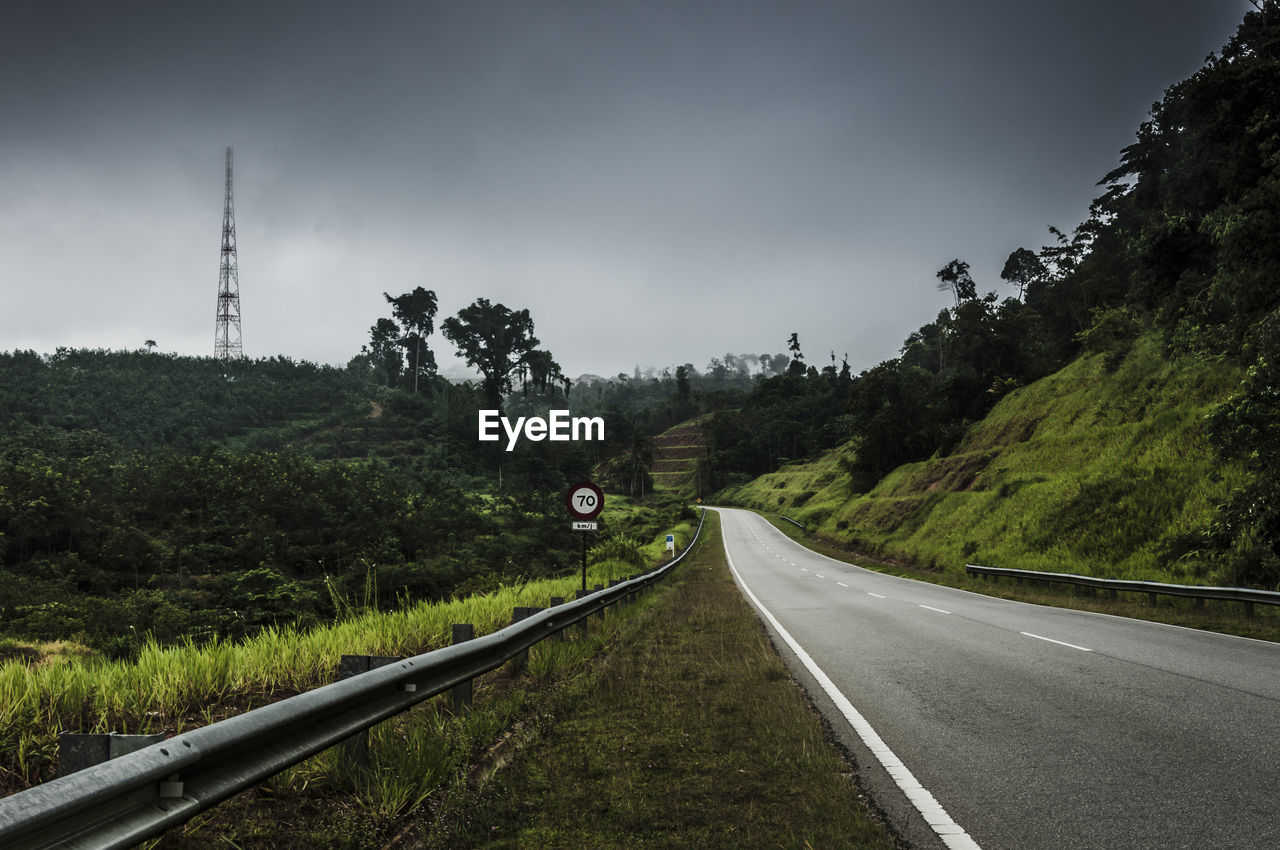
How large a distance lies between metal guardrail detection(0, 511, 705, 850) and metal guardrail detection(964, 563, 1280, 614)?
15.0 meters

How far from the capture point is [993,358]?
52938mm

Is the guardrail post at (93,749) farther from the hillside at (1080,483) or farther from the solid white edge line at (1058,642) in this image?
the hillside at (1080,483)

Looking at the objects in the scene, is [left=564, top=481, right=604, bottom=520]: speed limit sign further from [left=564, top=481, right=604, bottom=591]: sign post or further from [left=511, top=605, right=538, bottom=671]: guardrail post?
[left=511, top=605, right=538, bottom=671]: guardrail post

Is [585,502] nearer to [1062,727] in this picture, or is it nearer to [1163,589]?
[1062,727]

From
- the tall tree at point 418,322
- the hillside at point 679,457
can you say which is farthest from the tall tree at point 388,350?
the hillside at point 679,457

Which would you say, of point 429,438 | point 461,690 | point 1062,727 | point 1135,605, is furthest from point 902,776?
point 429,438

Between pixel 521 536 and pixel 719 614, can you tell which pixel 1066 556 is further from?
pixel 521 536

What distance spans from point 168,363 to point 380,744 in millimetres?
117095

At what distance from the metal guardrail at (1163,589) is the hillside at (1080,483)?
1587mm

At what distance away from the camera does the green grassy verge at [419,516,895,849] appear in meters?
3.66

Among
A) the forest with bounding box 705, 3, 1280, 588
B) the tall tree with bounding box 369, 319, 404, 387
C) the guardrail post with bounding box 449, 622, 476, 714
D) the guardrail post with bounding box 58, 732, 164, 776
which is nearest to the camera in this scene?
the guardrail post with bounding box 58, 732, 164, 776

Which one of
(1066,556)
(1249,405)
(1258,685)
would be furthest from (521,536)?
(1258,685)

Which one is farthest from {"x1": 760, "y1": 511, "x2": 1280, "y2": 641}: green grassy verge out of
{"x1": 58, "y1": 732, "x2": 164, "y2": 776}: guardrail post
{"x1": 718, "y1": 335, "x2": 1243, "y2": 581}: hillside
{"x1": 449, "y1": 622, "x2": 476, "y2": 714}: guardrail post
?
{"x1": 58, "y1": 732, "x2": 164, "y2": 776}: guardrail post

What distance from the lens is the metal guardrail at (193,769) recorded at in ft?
6.01
